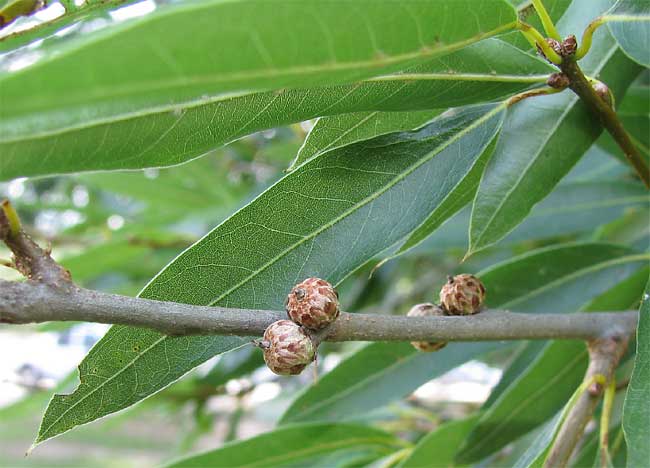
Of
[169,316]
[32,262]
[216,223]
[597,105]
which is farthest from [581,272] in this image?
[216,223]

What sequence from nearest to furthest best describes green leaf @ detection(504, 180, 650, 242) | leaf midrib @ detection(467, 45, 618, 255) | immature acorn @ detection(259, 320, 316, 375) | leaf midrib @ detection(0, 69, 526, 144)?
leaf midrib @ detection(0, 69, 526, 144) → immature acorn @ detection(259, 320, 316, 375) → leaf midrib @ detection(467, 45, 618, 255) → green leaf @ detection(504, 180, 650, 242)

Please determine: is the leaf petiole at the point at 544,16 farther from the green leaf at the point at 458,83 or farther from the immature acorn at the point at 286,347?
the immature acorn at the point at 286,347

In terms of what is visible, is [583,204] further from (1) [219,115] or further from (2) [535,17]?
(1) [219,115]

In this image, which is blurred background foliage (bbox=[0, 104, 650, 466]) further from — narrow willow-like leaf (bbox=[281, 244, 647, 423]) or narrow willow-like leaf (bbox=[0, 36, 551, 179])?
narrow willow-like leaf (bbox=[0, 36, 551, 179])

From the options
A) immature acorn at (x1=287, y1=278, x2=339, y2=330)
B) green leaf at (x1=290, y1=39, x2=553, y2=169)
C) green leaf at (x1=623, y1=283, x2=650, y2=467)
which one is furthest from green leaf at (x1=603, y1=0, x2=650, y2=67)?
immature acorn at (x1=287, y1=278, x2=339, y2=330)

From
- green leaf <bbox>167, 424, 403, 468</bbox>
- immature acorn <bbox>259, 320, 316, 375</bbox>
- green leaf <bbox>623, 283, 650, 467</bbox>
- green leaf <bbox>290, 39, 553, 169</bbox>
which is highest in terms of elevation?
green leaf <bbox>290, 39, 553, 169</bbox>

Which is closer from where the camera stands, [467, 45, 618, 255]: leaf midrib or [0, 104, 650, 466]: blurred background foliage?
[467, 45, 618, 255]: leaf midrib

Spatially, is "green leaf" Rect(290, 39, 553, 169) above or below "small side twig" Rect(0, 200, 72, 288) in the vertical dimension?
above
